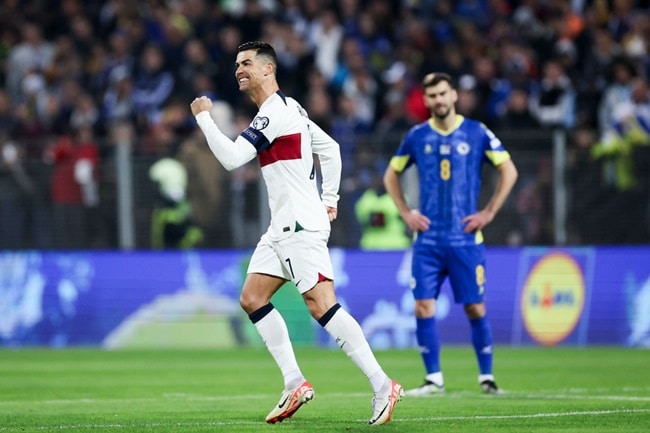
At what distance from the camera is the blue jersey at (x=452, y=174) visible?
12.3 metres

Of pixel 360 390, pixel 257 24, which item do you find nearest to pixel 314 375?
pixel 360 390

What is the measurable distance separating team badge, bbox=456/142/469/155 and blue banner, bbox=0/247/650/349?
586cm

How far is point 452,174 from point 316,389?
2.43m

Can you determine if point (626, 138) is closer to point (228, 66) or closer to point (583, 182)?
point (583, 182)

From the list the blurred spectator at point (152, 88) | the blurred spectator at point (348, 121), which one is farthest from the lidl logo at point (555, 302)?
the blurred spectator at point (152, 88)

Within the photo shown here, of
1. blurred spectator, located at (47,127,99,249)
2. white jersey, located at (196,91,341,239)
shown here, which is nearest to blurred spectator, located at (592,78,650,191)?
blurred spectator, located at (47,127,99,249)

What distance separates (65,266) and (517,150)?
6.57 meters

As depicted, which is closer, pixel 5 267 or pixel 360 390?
pixel 360 390

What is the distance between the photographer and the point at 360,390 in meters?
12.6

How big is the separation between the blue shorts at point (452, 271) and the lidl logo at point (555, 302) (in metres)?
5.90

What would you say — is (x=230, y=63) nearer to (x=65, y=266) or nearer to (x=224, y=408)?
(x=65, y=266)

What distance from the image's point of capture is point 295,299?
61.0ft

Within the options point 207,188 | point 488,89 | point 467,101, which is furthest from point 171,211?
point 488,89

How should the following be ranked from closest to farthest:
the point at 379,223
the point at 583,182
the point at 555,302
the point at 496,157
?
the point at 496,157, the point at 583,182, the point at 555,302, the point at 379,223
